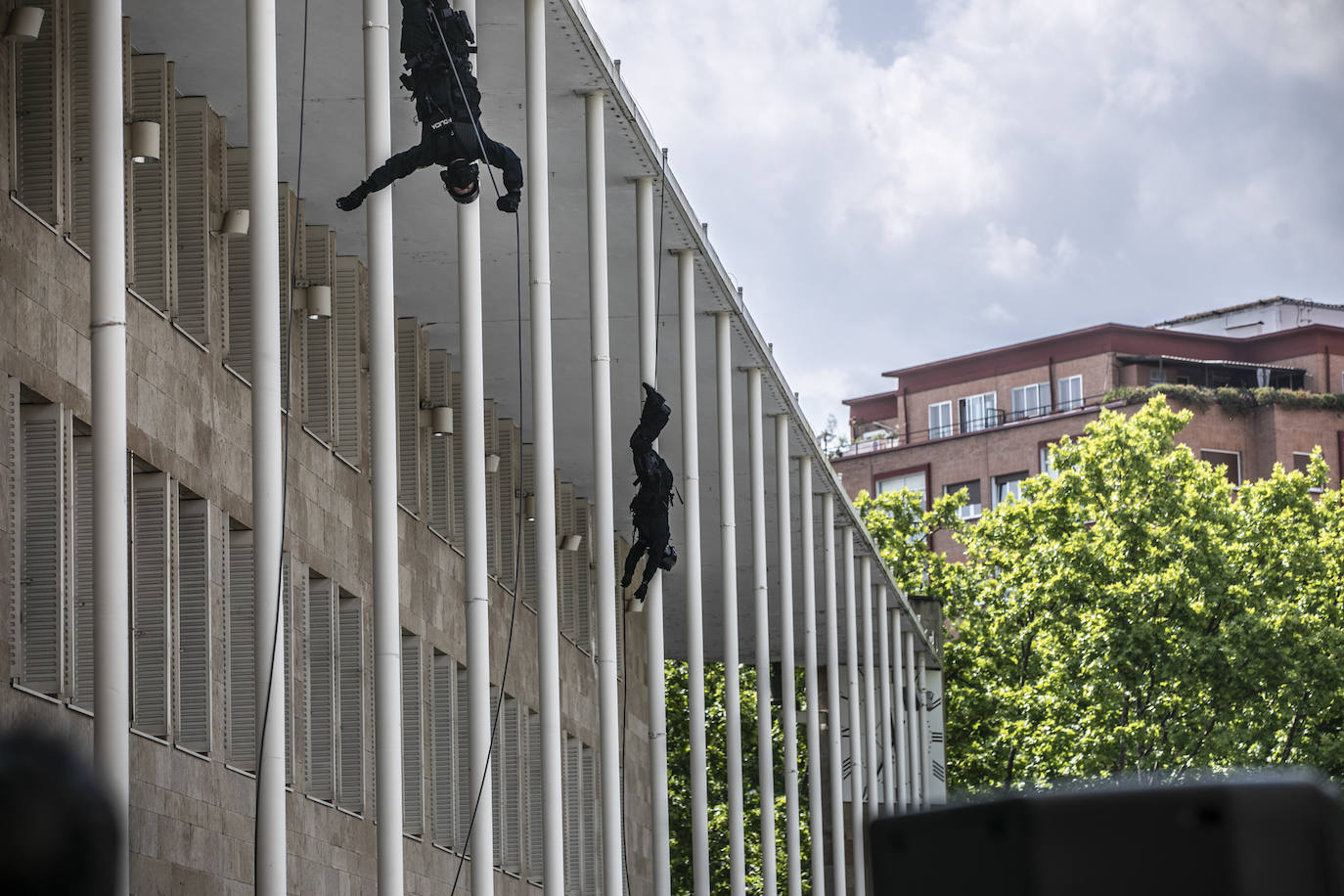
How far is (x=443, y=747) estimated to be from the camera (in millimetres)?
30625

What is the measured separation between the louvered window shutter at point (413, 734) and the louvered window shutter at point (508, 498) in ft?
18.7

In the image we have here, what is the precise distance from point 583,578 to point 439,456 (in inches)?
377

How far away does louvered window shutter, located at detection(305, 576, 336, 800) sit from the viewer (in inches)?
982

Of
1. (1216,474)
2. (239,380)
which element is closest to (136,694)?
(239,380)

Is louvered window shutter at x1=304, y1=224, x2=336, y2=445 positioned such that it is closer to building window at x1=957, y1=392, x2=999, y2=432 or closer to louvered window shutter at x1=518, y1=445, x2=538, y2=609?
louvered window shutter at x1=518, y1=445, x2=538, y2=609

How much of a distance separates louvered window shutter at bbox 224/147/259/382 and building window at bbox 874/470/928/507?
73.8m

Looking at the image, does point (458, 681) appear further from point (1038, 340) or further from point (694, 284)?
point (1038, 340)

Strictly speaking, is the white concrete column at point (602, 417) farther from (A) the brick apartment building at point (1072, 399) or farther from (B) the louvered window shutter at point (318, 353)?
(A) the brick apartment building at point (1072, 399)

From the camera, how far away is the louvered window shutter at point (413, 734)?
1141 inches

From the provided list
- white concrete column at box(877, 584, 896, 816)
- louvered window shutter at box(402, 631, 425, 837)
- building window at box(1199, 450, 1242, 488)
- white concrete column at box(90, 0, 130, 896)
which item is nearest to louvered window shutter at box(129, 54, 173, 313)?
white concrete column at box(90, 0, 130, 896)

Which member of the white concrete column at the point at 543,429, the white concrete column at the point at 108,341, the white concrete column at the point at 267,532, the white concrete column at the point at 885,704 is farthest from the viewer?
the white concrete column at the point at 885,704

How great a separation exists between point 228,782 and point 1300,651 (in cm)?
3726

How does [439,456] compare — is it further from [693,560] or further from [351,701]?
[351,701]

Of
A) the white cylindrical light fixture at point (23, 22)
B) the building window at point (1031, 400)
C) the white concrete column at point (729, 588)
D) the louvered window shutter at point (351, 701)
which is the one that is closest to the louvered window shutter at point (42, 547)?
the white cylindrical light fixture at point (23, 22)
